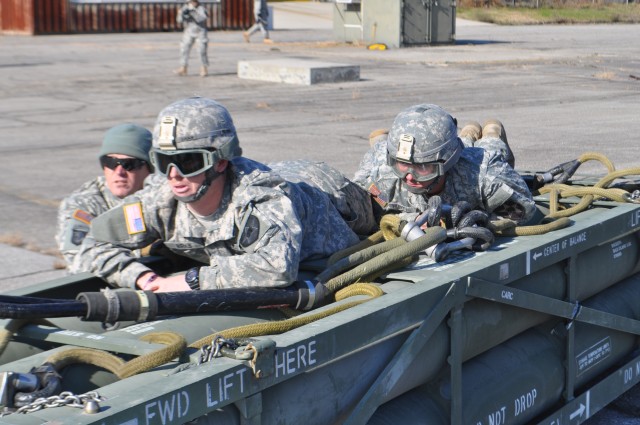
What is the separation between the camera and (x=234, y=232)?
4.24 metres

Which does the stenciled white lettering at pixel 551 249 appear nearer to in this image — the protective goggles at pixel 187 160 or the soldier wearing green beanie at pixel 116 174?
the protective goggles at pixel 187 160

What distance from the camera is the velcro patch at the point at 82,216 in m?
5.13

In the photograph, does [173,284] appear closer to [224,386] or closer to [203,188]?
[203,188]

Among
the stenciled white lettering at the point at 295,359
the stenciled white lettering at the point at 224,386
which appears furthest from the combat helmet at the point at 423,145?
the stenciled white lettering at the point at 224,386

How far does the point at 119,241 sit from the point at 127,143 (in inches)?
37.6

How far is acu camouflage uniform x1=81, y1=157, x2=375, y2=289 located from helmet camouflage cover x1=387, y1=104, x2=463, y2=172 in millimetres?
561

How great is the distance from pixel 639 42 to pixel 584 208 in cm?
3097

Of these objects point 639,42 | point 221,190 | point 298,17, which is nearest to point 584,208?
point 221,190

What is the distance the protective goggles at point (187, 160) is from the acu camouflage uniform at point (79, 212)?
0.91 meters

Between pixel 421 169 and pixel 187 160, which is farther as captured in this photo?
pixel 421 169

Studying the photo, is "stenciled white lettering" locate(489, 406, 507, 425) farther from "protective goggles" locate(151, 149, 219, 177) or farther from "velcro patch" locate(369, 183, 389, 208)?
"protective goggles" locate(151, 149, 219, 177)

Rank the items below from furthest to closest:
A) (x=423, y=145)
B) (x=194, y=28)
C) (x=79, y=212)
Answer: (x=194, y=28) < (x=79, y=212) < (x=423, y=145)

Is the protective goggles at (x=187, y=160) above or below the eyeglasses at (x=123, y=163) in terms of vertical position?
above

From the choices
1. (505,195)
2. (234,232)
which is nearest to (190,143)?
(234,232)
